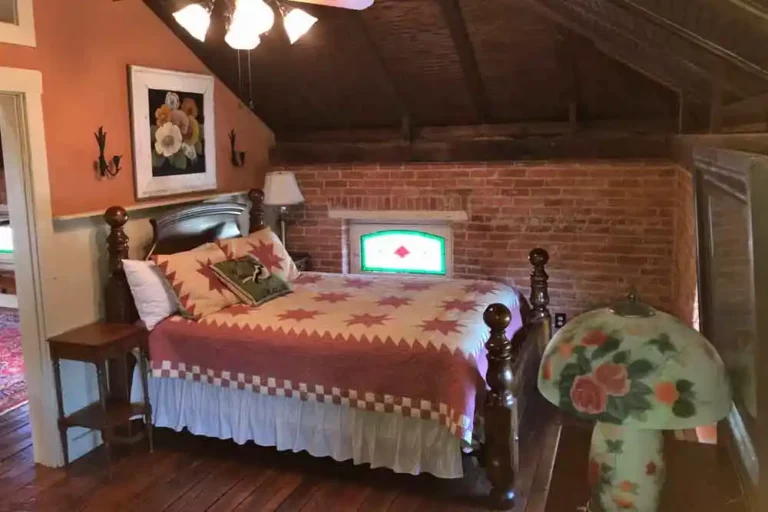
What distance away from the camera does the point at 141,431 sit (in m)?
3.95

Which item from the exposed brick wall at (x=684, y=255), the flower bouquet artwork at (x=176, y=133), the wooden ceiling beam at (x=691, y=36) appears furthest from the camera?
the flower bouquet artwork at (x=176, y=133)

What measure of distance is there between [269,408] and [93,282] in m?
1.27

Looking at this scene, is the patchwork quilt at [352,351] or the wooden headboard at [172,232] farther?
the wooden headboard at [172,232]

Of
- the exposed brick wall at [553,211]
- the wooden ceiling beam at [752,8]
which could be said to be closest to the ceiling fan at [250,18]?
the wooden ceiling beam at [752,8]

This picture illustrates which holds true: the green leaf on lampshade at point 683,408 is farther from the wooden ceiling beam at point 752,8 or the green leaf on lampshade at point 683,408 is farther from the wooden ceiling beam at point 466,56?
the wooden ceiling beam at point 466,56

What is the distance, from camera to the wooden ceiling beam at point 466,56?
3955mm

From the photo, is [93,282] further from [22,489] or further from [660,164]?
[660,164]

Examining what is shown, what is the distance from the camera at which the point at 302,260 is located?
5.50 m

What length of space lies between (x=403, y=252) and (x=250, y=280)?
5.97 feet

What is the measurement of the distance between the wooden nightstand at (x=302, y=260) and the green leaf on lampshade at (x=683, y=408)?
429 cm

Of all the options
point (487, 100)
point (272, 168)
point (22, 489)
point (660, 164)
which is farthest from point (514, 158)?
point (22, 489)

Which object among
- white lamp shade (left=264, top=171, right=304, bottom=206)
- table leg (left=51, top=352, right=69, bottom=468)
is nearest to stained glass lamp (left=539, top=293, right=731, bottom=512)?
table leg (left=51, top=352, right=69, bottom=468)

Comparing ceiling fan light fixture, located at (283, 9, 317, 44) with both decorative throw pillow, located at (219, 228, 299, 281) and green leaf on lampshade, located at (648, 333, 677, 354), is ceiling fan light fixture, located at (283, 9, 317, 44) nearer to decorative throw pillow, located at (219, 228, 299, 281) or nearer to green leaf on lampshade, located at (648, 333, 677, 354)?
decorative throw pillow, located at (219, 228, 299, 281)

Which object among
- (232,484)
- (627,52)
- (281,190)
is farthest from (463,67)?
(232,484)
